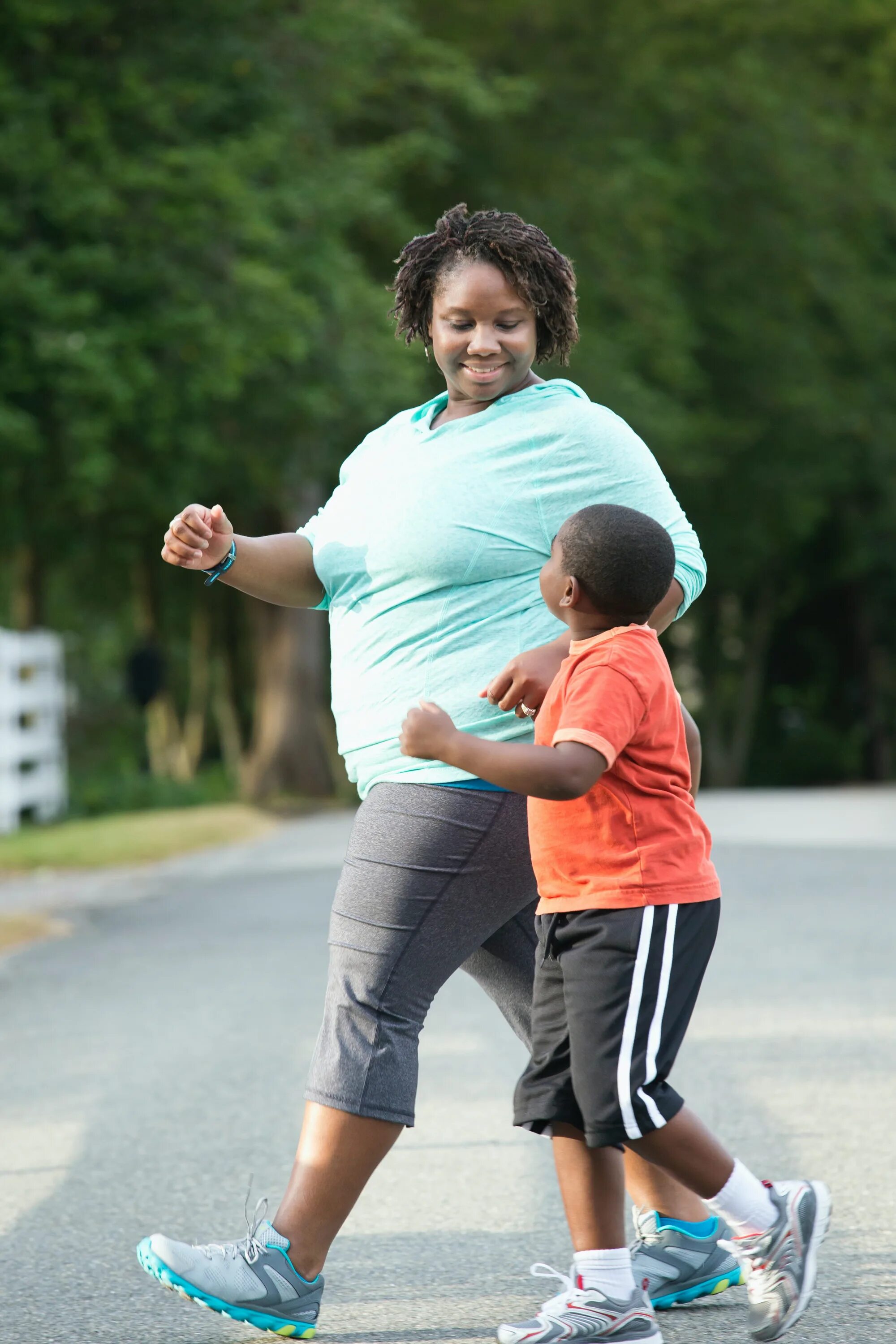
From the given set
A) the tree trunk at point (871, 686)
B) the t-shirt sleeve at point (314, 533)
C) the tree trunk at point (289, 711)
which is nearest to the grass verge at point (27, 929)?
the t-shirt sleeve at point (314, 533)

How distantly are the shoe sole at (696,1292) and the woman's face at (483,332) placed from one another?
169 centimetres

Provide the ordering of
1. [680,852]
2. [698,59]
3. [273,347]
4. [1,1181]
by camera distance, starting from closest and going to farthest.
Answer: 1. [680,852]
2. [1,1181]
3. [273,347]
4. [698,59]

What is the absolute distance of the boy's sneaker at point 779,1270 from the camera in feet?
10.9

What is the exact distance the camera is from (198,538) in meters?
3.58

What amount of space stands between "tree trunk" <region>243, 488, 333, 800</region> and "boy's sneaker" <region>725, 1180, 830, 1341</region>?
63.0 ft

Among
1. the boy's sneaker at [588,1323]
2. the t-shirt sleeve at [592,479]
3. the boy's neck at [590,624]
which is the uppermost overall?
the t-shirt sleeve at [592,479]

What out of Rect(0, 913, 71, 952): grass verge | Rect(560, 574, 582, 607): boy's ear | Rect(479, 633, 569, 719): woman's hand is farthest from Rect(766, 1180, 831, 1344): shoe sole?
Rect(0, 913, 71, 952): grass verge

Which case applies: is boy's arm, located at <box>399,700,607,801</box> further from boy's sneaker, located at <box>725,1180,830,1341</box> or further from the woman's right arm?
boy's sneaker, located at <box>725,1180,830,1341</box>

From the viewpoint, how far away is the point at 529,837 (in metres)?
3.34

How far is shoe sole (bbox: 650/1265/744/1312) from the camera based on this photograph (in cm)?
368

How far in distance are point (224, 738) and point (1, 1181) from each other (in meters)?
28.1

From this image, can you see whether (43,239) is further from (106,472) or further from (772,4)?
(772,4)

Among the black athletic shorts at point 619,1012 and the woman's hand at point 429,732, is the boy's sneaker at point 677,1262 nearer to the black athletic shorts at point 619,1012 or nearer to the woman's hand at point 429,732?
the black athletic shorts at point 619,1012

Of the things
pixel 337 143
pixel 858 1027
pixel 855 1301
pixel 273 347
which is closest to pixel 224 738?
pixel 337 143
